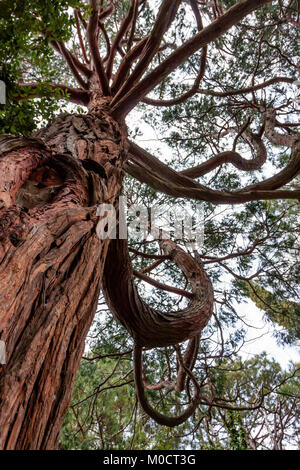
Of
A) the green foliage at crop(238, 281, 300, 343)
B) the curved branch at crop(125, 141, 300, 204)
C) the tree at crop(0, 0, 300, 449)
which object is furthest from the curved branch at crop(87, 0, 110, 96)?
the green foliage at crop(238, 281, 300, 343)

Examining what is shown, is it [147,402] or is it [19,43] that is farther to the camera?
[147,402]

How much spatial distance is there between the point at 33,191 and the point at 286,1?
620cm

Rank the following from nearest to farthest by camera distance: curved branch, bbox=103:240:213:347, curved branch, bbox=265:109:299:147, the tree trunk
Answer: the tree trunk
curved branch, bbox=103:240:213:347
curved branch, bbox=265:109:299:147

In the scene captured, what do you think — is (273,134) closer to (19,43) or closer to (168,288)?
(168,288)

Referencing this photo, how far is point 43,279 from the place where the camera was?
0.77 m

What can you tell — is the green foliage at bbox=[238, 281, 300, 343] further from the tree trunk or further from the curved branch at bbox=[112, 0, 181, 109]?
the tree trunk

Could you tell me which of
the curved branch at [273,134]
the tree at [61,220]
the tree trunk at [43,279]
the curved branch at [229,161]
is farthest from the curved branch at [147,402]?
the curved branch at [273,134]

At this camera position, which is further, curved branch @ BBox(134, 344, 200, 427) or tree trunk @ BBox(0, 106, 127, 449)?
curved branch @ BBox(134, 344, 200, 427)

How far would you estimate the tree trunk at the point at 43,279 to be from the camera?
0.58 meters

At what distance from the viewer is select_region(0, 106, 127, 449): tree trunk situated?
585mm

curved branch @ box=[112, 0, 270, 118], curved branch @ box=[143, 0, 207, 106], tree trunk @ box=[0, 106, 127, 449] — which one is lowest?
tree trunk @ box=[0, 106, 127, 449]

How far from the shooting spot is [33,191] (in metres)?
1.09

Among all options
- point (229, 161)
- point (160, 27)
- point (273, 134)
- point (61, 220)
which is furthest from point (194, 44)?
point (273, 134)

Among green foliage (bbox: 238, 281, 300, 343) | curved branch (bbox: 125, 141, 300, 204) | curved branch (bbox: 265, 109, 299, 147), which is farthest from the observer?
green foliage (bbox: 238, 281, 300, 343)
